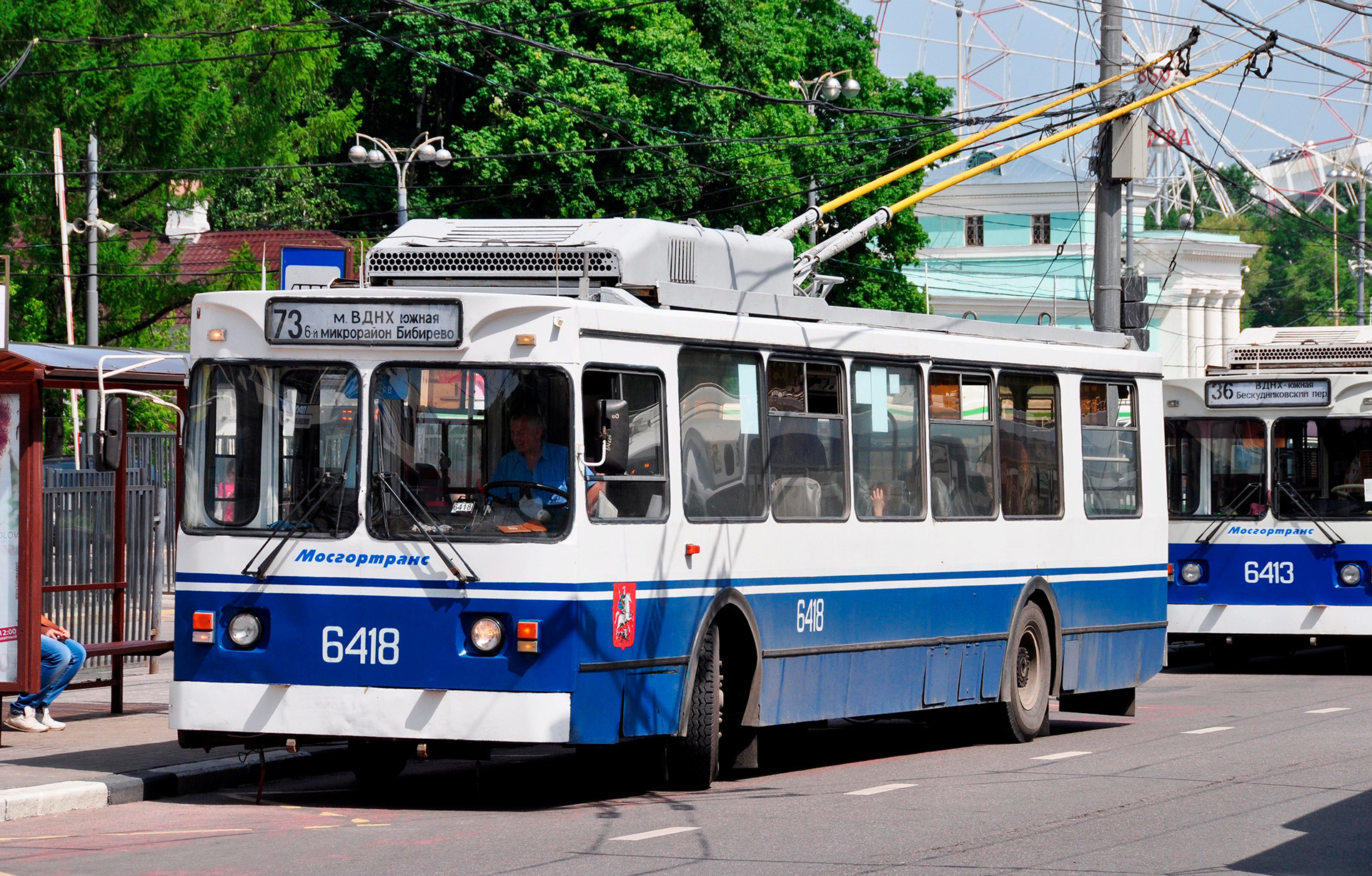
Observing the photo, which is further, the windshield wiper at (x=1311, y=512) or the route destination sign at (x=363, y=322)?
the windshield wiper at (x=1311, y=512)

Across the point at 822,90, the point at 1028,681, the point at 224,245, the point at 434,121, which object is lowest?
the point at 1028,681

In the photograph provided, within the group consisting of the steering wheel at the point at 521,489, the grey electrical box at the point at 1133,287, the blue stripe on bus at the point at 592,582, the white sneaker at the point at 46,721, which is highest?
the grey electrical box at the point at 1133,287

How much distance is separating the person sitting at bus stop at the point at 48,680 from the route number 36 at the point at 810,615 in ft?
16.8

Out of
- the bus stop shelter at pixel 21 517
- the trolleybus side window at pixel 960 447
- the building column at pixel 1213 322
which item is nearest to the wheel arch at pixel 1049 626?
the trolleybus side window at pixel 960 447

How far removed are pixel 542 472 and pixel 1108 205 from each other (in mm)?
13245

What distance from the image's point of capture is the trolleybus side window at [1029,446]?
46.9 ft

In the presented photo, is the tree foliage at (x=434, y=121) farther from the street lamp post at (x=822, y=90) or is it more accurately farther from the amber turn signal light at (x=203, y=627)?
the amber turn signal light at (x=203, y=627)

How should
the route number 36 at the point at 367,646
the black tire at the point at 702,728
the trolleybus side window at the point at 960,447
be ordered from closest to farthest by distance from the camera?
the route number 36 at the point at 367,646 → the black tire at the point at 702,728 → the trolleybus side window at the point at 960,447

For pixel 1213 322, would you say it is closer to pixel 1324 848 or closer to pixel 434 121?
pixel 434 121

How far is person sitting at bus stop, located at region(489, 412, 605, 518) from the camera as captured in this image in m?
10.4

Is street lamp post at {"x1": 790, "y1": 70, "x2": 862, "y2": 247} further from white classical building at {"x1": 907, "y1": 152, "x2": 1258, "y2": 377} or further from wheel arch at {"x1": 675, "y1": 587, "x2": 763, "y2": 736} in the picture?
white classical building at {"x1": 907, "y1": 152, "x2": 1258, "y2": 377}

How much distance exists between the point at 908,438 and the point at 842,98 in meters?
35.7

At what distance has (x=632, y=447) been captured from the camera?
10852mm

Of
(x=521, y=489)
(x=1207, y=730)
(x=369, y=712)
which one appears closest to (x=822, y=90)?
(x=1207, y=730)
